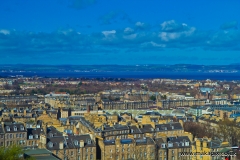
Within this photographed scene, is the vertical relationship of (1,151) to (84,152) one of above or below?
above

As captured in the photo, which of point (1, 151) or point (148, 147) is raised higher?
point (1, 151)

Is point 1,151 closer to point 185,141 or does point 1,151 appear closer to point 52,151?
point 52,151

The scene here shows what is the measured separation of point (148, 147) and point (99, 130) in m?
6.68

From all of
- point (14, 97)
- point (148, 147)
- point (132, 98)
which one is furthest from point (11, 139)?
point (132, 98)

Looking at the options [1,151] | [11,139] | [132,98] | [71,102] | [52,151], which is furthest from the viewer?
[132,98]

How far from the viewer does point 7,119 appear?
5278 cm

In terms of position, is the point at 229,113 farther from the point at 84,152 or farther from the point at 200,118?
the point at 84,152

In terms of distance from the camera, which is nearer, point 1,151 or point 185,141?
point 1,151

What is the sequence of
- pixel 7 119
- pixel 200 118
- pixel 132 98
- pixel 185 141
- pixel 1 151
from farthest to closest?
pixel 132 98
pixel 200 118
pixel 7 119
pixel 185 141
pixel 1 151

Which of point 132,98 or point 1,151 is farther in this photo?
point 132,98


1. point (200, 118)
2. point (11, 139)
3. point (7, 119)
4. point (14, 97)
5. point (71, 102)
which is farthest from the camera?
point (14, 97)

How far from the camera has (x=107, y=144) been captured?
35344mm

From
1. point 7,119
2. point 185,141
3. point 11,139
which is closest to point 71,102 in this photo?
point 7,119

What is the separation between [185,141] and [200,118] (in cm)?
2236
